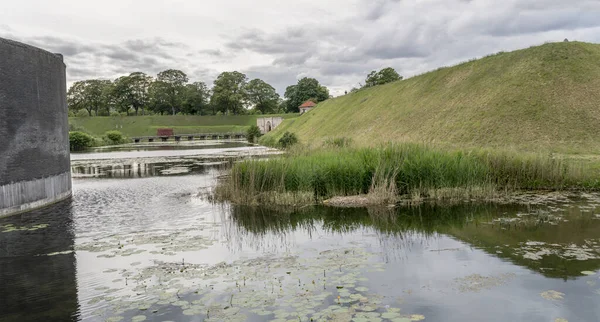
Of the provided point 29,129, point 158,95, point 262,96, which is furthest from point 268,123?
point 29,129

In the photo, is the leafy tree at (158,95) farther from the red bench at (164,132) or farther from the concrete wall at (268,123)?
the concrete wall at (268,123)

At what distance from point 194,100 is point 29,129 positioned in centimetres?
11331

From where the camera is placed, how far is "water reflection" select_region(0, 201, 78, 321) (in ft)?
23.0

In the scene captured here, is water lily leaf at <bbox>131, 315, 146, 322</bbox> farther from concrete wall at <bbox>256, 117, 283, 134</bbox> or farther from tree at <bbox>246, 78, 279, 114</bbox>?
tree at <bbox>246, 78, 279, 114</bbox>

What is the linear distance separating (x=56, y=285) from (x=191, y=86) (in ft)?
415

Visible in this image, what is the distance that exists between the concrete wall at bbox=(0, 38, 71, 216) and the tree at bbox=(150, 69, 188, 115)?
111091mm

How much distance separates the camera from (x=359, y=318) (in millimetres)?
6156

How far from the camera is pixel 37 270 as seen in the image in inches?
358

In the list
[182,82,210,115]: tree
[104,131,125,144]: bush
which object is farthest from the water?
[182,82,210,115]: tree

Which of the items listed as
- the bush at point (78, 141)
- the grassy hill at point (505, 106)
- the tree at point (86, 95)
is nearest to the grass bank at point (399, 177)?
the grassy hill at point (505, 106)

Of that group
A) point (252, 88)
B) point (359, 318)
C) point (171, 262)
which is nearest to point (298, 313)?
point (359, 318)

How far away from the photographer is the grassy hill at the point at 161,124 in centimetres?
10912

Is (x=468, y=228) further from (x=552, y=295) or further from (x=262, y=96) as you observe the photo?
(x=262, y=96)

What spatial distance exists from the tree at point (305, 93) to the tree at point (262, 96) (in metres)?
7.69
